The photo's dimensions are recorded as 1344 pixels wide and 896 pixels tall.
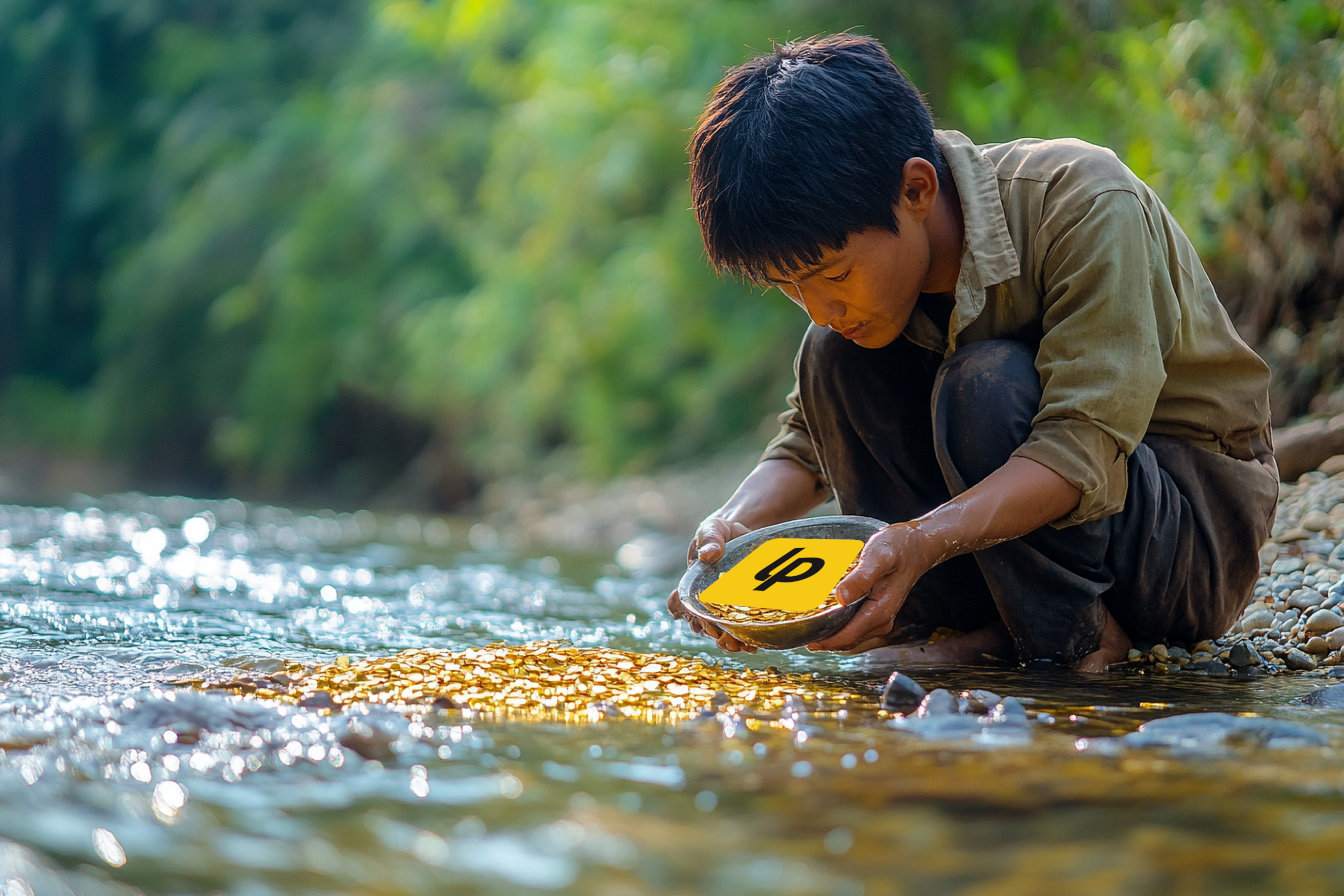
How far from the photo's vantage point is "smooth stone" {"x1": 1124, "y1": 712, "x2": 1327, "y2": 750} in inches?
59.3

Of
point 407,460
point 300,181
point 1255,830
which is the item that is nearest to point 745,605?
point 1255,830

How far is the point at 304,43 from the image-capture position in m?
14.6

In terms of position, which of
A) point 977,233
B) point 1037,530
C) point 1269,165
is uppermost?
point 1269,165

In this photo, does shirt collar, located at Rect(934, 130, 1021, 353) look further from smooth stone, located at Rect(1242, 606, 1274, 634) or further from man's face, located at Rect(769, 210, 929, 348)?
smooth stone, located at Rect(1242, 606, 1274, 634)

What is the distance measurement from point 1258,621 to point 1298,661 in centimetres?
24

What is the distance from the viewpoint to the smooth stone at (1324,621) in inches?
93.8

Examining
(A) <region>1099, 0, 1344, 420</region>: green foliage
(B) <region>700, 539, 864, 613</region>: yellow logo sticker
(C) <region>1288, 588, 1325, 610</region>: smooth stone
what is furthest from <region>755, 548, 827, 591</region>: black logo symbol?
(A) <region>1099, 0, 1344, 420</region>: green foliage

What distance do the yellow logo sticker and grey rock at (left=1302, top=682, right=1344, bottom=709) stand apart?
747mm

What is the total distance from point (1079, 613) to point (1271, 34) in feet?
9.35

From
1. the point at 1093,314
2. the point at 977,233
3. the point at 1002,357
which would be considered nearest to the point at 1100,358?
the point at 1093,314

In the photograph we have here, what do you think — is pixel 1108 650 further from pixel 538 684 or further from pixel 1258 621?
pixel 538 684

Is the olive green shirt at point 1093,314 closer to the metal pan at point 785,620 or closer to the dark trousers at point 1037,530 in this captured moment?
the dark trousers at point 1037,530

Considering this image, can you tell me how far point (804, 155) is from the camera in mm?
1967

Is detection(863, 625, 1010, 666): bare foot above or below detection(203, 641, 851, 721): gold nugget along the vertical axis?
below
